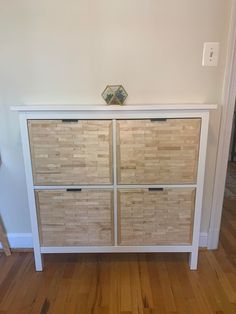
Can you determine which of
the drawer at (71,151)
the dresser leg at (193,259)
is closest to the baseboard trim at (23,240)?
the dresser leg at (193,259)

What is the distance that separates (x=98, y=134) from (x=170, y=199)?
1.96 ft

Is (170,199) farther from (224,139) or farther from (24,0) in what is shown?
(24,0)

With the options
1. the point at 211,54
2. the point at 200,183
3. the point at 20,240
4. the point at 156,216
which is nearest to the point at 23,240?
the point at 20,240

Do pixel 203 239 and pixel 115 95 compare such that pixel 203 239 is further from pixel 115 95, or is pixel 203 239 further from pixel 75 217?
pixel 115 95

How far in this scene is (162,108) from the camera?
1.41 m

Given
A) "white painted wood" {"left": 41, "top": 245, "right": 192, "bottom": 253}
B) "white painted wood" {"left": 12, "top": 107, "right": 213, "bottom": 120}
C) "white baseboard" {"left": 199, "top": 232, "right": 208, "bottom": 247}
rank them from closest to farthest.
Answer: "white painted wood" {"left": 12, "top": 107, "right": 213, "bottom": 120} → "white painted wood" {"left": 41, "top": 245, "right": 192, "bottom": 253} → "white baseboard" {"left": 199, "top": 232, "right": 208, "bottom": 247}

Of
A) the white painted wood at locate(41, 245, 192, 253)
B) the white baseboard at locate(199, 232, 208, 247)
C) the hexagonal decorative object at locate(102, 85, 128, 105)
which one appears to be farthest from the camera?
the white baseboard at locate(199, 232, 208, 247)

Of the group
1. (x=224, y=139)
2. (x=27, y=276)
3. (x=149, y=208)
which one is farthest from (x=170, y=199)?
(x=27, y=276)

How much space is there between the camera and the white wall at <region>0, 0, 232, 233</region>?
1492mm

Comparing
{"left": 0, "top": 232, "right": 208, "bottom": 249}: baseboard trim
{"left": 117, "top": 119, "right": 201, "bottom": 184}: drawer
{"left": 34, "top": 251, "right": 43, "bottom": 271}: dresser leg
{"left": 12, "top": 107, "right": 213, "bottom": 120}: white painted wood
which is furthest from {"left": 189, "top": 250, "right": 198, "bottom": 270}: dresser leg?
{"left": 34, "top": 251, "right": 43, "bottom": 271}: dresser leg

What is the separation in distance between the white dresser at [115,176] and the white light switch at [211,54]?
0.36 metres

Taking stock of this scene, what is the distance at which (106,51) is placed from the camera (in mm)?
Result: 1555

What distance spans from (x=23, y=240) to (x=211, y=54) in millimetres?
1836

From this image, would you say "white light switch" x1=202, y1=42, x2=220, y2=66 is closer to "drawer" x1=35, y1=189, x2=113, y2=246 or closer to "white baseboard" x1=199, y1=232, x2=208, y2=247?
"drawer" x1=35, y1=189, x2=113, y2=246
